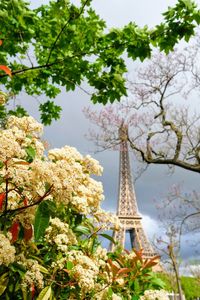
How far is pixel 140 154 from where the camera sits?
42.9 feet

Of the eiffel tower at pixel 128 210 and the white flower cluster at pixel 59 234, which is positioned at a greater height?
the eiffel tower at pixel 128 210

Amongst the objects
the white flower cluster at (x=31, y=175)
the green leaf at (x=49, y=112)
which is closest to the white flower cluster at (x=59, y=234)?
the white flower cluster at (x=31, y=175)

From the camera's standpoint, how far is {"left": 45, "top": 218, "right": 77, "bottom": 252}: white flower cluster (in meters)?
2.13

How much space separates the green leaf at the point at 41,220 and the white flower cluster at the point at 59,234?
580 millimetres

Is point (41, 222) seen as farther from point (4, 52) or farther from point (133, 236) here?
point (133, 236)

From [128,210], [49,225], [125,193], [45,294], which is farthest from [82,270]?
[125,193]

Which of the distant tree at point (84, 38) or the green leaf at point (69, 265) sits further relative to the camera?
the distant tree at point (84, 38)

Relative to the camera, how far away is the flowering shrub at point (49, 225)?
1.58 m

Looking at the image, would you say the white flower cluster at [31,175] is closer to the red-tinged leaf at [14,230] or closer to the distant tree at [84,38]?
the red-tinged leaf at [14,230]

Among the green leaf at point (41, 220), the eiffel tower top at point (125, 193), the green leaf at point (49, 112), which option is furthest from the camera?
the eiffel tower top at point (125, 193)

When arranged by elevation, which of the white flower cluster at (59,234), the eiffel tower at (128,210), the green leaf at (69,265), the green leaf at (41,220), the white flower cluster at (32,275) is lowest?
the white flower cluster at (32,275)

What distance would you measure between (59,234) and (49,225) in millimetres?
101

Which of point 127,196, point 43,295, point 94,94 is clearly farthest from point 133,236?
point 43,295

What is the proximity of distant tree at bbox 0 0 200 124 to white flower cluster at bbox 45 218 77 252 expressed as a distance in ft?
5.47
